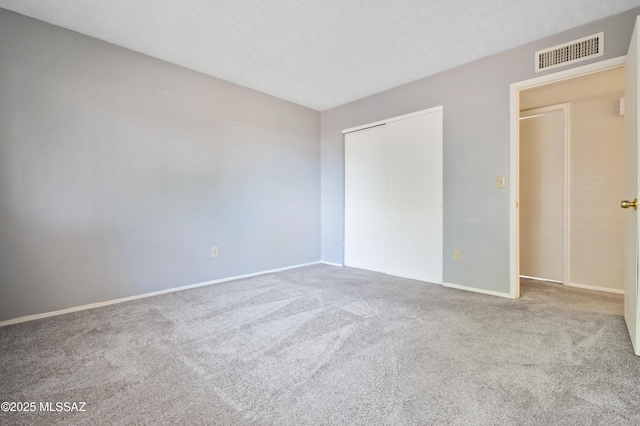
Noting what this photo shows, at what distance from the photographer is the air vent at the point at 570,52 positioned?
2.30 m

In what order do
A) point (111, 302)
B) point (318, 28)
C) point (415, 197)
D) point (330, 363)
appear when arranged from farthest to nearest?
point (415, 197)
point (111, 302)
point (318, 28)
point (330, 363)

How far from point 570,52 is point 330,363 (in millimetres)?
3239

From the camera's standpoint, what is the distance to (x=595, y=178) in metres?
3.11

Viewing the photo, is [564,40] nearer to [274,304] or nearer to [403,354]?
[403,354]

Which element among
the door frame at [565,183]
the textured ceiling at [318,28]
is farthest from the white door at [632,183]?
A: the door frame at [565,183]

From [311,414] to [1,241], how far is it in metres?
2.73

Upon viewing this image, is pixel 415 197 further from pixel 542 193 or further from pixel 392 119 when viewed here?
pixel 542 193

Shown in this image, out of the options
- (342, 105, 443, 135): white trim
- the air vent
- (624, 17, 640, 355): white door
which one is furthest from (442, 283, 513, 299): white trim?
the air vent

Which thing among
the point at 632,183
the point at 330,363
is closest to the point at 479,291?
the point at 632,183

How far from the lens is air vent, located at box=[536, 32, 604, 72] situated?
2.30 meters

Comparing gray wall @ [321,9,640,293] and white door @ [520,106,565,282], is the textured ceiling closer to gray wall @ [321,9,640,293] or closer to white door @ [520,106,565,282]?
gray wall @ [321,9,640,293]

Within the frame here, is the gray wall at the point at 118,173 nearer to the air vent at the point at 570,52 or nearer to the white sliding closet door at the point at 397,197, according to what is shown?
the white sliding closet door at the point at 397,197

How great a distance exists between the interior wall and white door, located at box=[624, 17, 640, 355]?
1.12 metres

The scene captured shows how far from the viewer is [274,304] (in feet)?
8.59
